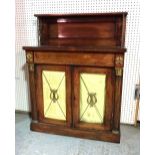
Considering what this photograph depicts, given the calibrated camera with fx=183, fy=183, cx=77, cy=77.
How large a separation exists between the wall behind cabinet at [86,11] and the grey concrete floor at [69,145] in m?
0.37

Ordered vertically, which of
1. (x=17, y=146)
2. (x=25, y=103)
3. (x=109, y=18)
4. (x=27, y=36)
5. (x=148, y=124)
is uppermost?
(x=109, y=18)

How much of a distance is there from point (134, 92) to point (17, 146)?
54.5 inches

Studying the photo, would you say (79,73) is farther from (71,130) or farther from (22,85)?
(22,85)

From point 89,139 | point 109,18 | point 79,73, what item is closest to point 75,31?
point 109,18

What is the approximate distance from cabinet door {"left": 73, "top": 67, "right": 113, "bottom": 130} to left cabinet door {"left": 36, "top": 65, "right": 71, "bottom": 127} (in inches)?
3.7

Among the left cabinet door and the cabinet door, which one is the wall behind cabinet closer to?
the cabinet door

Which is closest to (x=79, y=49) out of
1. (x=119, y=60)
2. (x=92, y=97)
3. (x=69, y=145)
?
(x=119, y=60)

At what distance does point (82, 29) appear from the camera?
2.05 m

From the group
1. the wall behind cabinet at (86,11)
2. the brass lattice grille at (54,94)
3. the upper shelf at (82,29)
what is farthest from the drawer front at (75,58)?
the wall behind cabinet at (86,11)

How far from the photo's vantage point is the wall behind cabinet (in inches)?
76.1

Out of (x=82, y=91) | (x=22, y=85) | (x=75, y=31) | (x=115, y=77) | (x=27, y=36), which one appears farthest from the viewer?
(x=22, y=85)

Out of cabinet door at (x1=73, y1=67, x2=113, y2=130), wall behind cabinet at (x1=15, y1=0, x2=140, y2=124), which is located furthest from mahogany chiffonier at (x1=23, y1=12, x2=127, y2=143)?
wall behind cabinet at (x1=15, y1=0, x2=140, y2=124)

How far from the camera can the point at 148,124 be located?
83 centimetres

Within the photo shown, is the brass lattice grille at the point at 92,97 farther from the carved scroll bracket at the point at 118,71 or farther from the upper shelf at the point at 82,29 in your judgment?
the upper shelf at the point at 82,29
